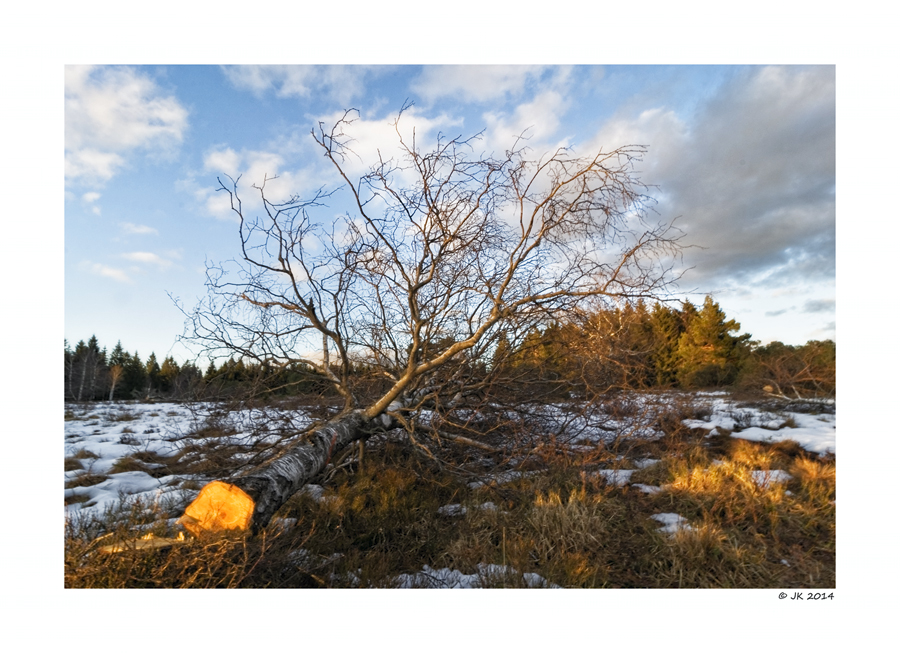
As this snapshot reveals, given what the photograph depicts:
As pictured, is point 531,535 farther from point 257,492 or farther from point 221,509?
point 221,509

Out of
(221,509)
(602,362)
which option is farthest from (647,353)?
(221,509)

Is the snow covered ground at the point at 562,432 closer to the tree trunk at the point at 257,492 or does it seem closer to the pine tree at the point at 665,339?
the pine tree at the point at 665,339

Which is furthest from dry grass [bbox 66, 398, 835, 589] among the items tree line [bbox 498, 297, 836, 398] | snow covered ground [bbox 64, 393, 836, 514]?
tree line [bbox 498, 297, 836, 398]

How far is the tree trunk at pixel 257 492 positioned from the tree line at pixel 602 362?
4.53 ft

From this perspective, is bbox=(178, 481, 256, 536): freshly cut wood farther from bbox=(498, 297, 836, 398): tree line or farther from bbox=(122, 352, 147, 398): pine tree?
bbox=(122, 352, 147, 398): pine tree

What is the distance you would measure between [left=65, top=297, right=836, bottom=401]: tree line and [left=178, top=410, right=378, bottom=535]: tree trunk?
1381 millimetres

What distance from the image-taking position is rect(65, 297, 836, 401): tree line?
3.65 metres

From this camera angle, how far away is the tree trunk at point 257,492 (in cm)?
229

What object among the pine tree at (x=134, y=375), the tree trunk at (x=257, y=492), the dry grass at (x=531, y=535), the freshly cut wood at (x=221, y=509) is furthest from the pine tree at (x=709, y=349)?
the pine tree at (x=134, y=375)

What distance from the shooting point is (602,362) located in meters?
4.27
